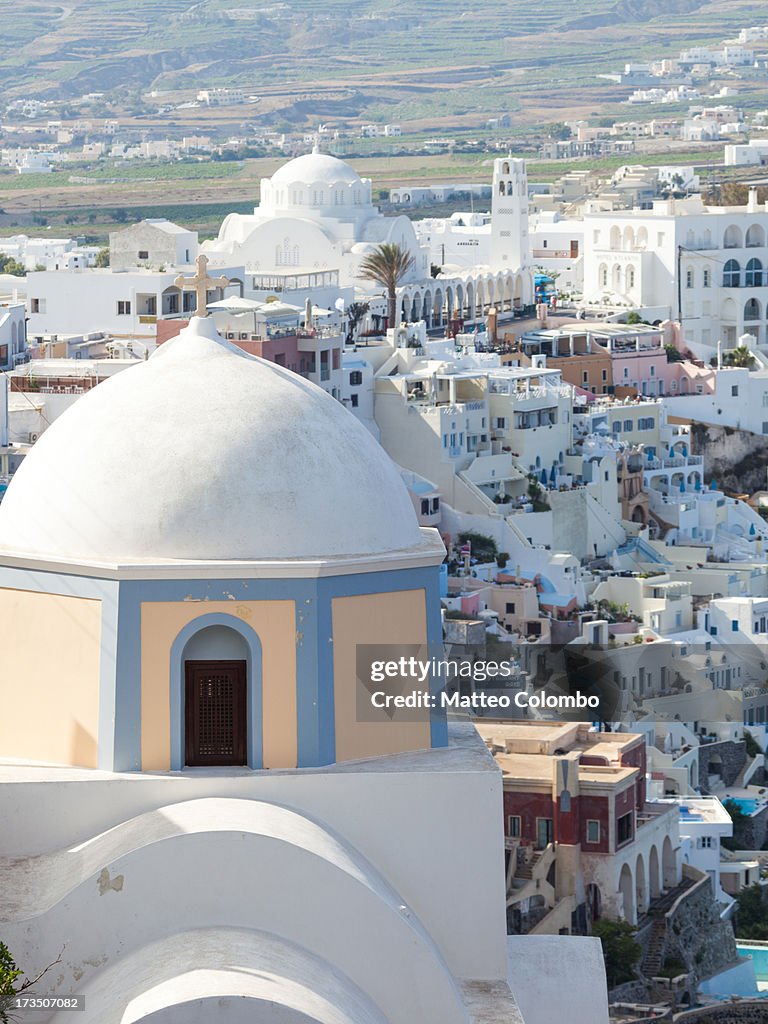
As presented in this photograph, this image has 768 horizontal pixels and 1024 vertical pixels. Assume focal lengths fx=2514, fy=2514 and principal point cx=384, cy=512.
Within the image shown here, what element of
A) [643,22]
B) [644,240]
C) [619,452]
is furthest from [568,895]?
[643,22]

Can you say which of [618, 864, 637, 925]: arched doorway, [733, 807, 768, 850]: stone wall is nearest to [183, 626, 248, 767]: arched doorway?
[618, 864, 637, 925]: arched doorway

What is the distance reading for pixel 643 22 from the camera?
14762cm

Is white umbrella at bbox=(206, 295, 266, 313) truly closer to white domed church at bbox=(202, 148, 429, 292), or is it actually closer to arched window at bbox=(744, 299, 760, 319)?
white domed church at bbox=(202, 148, 429, 292)

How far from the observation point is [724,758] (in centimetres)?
2597

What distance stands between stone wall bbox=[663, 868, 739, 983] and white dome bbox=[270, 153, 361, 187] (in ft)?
83.5

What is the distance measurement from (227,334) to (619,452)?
595cm

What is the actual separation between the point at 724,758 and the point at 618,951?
26.3 ft

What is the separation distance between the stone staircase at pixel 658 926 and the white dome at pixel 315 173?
25.4 metres

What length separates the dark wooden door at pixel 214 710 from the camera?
8.40 meters

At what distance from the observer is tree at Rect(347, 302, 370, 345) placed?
36.8 meters

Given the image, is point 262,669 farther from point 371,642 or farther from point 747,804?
point 747,804

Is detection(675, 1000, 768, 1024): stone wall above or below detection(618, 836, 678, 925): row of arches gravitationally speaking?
below

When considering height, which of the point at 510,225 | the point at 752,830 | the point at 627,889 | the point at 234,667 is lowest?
the point at 752,830

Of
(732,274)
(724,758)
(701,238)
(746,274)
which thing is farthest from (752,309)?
(724,758)
